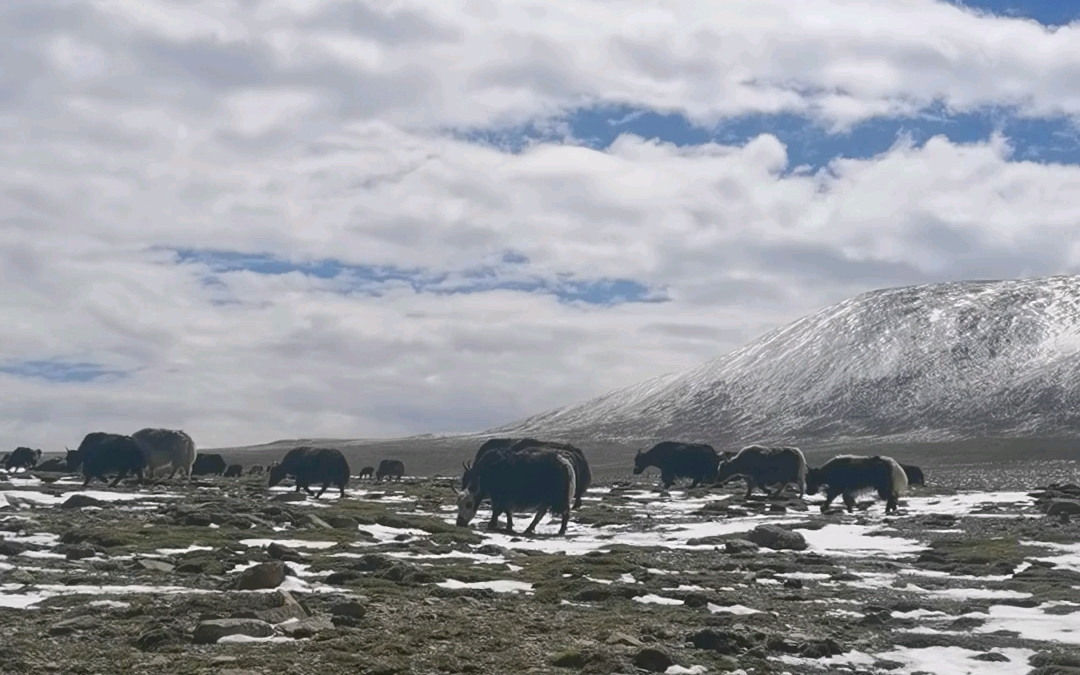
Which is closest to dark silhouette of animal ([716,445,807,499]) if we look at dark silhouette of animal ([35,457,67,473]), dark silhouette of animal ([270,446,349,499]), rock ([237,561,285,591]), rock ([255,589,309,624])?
dark silhouette of animal ([270,446,349,499])

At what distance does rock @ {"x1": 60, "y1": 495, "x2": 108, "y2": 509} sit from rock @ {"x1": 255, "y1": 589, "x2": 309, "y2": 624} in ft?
58.8

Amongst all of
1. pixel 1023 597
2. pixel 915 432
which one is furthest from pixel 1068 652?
pixel 915 432

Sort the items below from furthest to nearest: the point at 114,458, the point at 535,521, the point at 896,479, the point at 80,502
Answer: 1. the point at 114,458
2. the point at 896,479
3. the point at 80,502
4. the point at 535,521

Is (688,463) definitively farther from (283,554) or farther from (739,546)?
(283,554)

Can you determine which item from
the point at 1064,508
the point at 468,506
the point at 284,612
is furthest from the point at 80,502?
the point at 1064,508

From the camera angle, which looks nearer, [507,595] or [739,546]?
[507,595]

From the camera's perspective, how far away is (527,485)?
32281 millimetres

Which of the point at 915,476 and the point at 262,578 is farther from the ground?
the point at 915,476

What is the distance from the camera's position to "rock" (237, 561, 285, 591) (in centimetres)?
1761

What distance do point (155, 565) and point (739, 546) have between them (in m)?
12.6

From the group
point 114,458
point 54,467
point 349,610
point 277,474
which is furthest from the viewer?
→ point 54,467

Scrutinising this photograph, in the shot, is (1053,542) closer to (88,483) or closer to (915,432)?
(88,483)

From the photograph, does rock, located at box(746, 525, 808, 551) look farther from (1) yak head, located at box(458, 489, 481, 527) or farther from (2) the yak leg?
(1) yak head, located at box(458, 489, 481, 527)

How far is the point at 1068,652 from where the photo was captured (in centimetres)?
1588
